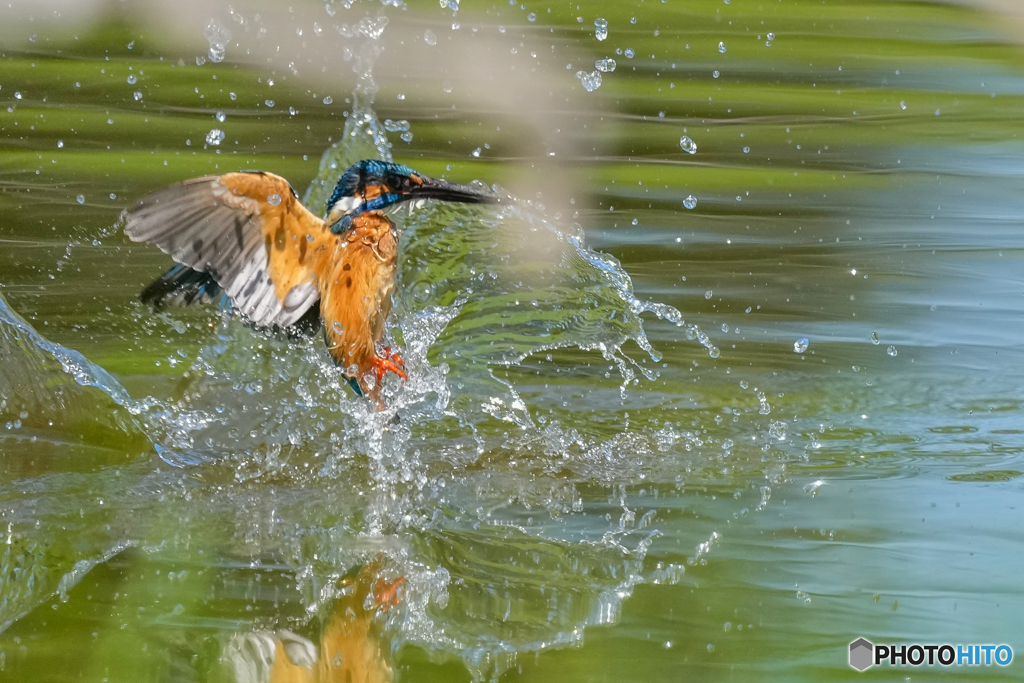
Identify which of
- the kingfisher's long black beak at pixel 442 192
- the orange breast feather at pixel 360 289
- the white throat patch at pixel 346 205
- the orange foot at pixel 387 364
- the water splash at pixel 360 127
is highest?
the water splash at pixel 360 127

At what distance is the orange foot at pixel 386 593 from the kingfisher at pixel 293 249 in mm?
650

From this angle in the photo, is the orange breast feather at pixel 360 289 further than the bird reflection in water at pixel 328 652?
Yes

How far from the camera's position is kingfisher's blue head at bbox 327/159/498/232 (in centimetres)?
202

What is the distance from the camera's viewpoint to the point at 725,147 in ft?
11.7

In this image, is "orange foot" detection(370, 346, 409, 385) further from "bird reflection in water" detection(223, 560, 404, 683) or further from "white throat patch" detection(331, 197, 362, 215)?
"bird reflection in water" detection(223, 560, 404, 683)

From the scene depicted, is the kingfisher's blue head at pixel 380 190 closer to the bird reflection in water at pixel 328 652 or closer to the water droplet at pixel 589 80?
the bird reflection in water at pixel 328 652

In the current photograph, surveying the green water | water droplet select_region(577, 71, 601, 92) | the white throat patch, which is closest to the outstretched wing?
the white throat patch

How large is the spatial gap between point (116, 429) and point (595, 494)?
3.15ft

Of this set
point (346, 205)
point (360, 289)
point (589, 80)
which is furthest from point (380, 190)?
point (589, 80)

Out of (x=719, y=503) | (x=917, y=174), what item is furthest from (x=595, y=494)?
(x=917, y=174)

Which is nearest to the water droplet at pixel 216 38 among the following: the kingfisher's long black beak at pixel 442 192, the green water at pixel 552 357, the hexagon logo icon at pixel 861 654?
the green water at pixel 552 357

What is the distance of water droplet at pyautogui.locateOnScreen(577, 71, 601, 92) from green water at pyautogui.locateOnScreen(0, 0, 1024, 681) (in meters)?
0.04

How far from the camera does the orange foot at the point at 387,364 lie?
207 cm

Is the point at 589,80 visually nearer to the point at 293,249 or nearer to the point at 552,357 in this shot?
the point at 552,357
